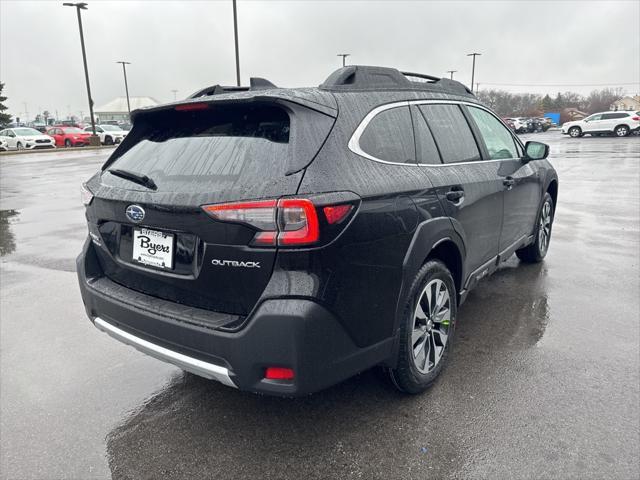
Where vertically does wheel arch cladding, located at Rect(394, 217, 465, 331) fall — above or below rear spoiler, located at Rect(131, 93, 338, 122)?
below

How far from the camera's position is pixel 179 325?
7.73 feet

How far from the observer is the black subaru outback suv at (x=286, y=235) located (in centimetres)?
214

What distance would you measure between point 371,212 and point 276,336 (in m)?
0.73

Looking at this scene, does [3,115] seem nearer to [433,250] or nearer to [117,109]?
[433,250]

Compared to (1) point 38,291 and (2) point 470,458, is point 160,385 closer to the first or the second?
(2) point 470,458

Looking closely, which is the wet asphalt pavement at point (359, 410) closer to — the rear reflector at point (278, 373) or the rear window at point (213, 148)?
the rear reflector at point (278, 373)

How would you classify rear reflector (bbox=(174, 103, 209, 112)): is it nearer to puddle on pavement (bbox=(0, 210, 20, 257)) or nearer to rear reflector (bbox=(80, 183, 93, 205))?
rear reflector (bbox=(80, 183, 93, 205))

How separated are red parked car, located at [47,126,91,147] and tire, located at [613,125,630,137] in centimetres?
3657

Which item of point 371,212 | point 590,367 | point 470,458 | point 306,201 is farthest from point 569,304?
point 306,201

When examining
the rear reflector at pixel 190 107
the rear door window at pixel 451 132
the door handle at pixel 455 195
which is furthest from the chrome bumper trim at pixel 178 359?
the rear door window at pixel 451 132

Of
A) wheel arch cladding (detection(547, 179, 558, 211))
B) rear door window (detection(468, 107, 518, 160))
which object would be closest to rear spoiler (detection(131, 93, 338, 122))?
rear door window (detection(468, 107, 518, 160))

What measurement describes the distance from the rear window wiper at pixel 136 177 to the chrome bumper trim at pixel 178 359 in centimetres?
79

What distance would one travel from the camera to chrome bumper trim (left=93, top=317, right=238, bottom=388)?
227 centimetres

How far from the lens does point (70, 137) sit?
3503 centimetres
